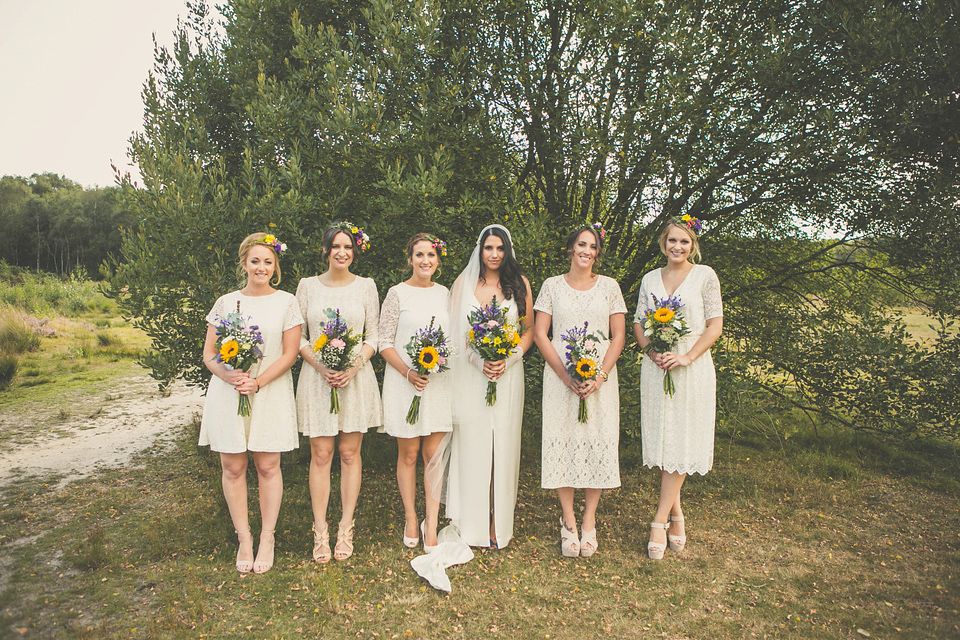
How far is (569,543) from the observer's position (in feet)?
16.2

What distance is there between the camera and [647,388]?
4918mm

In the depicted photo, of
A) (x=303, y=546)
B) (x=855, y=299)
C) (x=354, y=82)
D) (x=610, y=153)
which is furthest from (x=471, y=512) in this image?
(x=855, y=299)

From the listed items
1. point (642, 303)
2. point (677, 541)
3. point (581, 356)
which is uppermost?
point (642, 303)

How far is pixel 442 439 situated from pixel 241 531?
1787mm

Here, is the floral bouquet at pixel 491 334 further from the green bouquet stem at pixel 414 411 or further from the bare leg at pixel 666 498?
the bare leg at pixel 666 498

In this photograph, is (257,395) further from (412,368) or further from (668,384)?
(668,384)

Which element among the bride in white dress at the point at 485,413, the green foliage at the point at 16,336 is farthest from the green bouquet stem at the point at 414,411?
the green foliage at the point at 16,336

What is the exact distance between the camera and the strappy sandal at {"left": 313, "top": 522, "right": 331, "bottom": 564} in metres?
4.76

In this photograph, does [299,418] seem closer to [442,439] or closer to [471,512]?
[442,439]

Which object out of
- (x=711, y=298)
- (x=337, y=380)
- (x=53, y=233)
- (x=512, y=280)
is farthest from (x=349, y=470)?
(x=53, y=233)

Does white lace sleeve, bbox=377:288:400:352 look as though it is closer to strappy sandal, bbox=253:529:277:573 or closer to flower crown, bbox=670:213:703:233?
strappy sandal, bbox=253:529:277:573

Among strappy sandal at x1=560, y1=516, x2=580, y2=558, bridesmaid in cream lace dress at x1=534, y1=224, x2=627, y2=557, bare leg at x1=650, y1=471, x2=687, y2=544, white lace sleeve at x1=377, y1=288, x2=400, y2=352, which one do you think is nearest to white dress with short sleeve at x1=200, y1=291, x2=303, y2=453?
white lace sleeve at x1=377, y1=288, x2=400, y2=352

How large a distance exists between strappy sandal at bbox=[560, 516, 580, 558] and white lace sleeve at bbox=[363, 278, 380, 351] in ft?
7.62

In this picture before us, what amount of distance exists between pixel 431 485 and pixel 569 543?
1292mm
